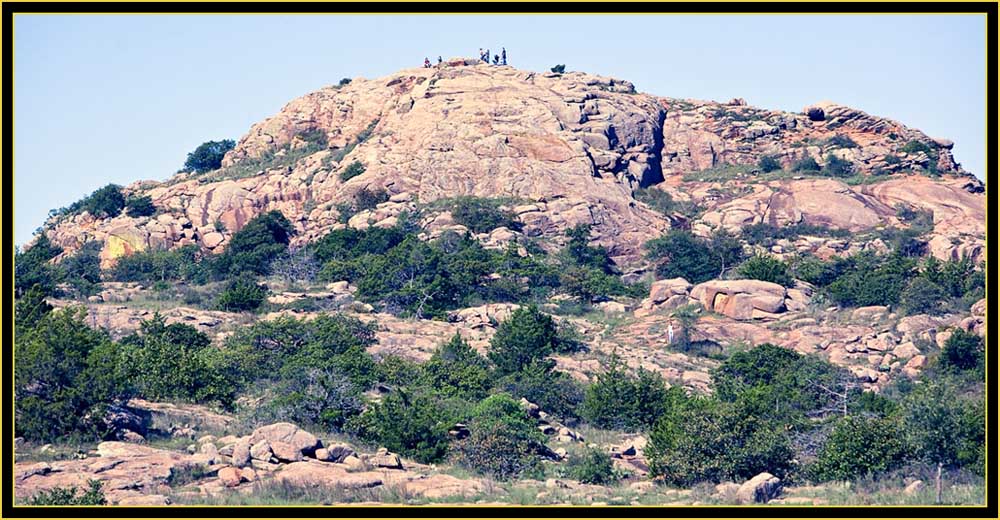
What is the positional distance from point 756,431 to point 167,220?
132ft

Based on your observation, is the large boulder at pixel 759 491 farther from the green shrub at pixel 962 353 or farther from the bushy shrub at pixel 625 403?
the green shrub at pixel 962 353

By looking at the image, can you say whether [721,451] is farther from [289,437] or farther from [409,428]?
[289,437]

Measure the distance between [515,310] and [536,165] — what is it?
1697 cm

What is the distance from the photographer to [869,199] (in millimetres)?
67375

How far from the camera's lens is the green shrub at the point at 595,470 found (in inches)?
1195

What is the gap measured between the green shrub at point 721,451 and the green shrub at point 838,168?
136 feet

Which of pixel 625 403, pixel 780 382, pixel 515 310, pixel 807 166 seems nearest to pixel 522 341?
pixel 515 310

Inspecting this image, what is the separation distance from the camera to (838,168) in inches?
2795

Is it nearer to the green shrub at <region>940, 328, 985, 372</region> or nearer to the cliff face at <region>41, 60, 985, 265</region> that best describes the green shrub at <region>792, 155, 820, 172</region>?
the cliff face at <region>41, 60, 985, 265</region>

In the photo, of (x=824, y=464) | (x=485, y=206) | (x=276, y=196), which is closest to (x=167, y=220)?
(x=276, y=196)

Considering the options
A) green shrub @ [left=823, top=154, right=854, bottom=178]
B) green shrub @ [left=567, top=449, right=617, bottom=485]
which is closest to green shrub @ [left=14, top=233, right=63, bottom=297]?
green shrub @ [left=567, top=449, right=617, bottom=485]

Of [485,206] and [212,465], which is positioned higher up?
[485,206]

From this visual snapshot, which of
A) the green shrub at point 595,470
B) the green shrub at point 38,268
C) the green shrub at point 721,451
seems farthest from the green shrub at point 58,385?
the green shrub at point 38,268

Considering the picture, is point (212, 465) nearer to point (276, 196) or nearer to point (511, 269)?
point (511, 269)
